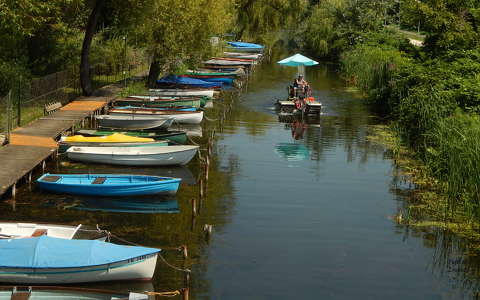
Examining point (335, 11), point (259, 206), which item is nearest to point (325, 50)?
point (335, 11)

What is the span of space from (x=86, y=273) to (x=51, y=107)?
21.3m

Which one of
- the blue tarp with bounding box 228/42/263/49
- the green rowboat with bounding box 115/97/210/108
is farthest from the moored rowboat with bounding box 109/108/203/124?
the blue tarp with bounding box 228/42/263/49

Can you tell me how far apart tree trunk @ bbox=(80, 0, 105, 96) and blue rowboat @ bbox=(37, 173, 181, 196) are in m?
17.5

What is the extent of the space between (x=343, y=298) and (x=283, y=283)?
1.71 metres

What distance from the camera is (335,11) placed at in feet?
267

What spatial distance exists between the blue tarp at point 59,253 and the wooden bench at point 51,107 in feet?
64.4

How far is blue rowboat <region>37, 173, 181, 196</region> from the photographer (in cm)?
2597

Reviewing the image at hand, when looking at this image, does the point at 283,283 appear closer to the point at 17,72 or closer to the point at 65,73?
the point at 17,72

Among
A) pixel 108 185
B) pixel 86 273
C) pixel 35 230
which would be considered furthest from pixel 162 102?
pixel 86 273

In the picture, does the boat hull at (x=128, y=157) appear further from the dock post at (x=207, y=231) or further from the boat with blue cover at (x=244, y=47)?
the boat with blue cover at (x=244, y=47)

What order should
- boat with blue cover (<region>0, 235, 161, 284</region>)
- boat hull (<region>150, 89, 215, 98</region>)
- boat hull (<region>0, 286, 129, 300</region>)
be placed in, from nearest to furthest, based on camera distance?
boat hull (<region>0, 286, 129, 300</region>) → boat with blue cover (<region>0, 235, 161, 284</region>) → boat hull (<region>150, 89, 215, 98</region>)

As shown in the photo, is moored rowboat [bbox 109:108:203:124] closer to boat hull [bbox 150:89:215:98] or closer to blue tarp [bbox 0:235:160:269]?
boat hull [bbox 150:89:215:98]

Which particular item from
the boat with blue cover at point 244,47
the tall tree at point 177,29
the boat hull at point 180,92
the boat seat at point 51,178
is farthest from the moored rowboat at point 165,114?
the boat with blue cover at point 244,47

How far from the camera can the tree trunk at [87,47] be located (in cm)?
4184
